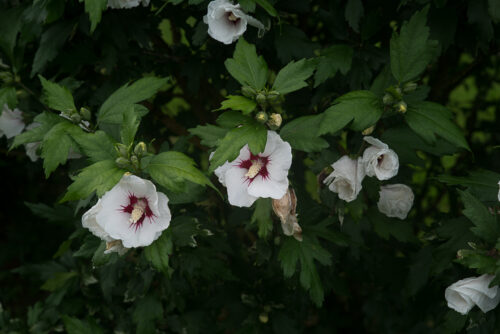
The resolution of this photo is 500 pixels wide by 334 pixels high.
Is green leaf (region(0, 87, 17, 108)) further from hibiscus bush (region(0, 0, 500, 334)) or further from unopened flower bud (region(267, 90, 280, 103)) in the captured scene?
unopened flower bud (region(267, 90, 280, 103))

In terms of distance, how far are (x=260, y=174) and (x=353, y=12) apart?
84 centimetres

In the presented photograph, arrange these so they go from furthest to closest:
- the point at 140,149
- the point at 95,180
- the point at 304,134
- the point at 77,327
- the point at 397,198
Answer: the point at 77,327 < the point at 397,198 < the point at 304,134 < the point at 140,149 < the point at 95,180

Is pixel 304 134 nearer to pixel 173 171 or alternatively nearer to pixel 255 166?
pixel 255 166

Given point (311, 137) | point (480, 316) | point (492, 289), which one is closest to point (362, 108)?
point (311, 137)

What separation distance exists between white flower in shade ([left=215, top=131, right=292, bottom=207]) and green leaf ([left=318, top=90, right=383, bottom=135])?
152 mm

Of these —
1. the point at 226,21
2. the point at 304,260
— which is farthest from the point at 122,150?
the point at 304,260

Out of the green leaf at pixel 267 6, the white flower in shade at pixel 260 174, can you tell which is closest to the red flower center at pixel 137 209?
the white flower in shade at pixel 260 174

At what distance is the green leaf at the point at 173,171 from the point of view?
1.44 metres

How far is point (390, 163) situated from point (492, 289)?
531mm

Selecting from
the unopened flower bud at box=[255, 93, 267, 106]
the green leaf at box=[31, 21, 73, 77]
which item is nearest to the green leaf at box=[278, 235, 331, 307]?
the unopened flower bud at box=[255, 93, 267, 106]

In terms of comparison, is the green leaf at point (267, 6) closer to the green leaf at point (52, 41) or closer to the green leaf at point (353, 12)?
the green leaf at point (353, 12)

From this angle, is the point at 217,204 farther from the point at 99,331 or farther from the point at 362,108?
the point at 362,108

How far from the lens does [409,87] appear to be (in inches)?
64.8

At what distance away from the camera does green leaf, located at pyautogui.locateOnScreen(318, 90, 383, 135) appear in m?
1.56
